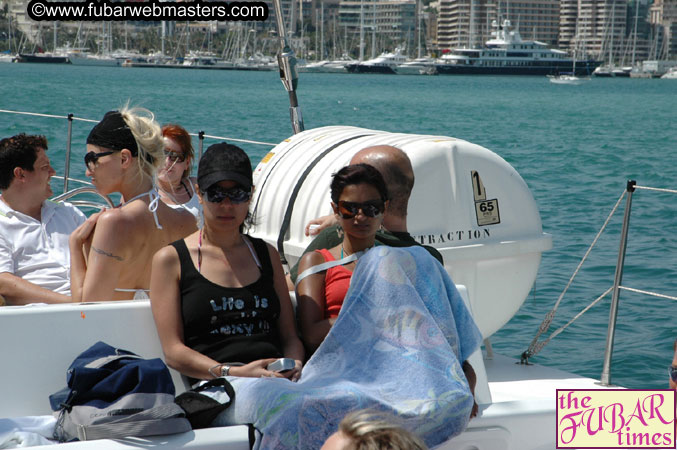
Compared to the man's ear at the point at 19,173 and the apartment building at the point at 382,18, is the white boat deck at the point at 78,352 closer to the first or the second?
the man's ear at the point at 19,173

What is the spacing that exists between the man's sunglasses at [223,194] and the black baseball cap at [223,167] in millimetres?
18

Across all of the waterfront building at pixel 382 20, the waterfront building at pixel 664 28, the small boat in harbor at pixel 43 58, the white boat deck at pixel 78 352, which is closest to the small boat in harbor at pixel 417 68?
the waterfront building at pixel 382 20

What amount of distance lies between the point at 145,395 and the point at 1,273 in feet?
4.42

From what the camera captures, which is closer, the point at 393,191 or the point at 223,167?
the point at 223,167

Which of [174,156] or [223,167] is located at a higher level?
[223,167]

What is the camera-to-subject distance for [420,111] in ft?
151

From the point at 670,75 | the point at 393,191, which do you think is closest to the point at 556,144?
the point at 393,191

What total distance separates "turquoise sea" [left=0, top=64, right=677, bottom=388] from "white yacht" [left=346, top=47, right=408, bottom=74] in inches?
1019

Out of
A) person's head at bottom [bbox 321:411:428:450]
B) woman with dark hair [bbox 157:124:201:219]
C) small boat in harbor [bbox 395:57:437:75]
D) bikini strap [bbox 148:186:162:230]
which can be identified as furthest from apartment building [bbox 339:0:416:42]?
person's head at bottom [bbox 321:411:428:450]

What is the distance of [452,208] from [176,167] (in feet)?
4.86

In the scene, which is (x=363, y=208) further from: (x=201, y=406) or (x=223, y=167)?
(x=201, y=406)

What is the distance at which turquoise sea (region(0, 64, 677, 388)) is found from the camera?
7512 mm

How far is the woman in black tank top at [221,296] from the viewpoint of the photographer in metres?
2.82

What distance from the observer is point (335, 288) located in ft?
9.86
